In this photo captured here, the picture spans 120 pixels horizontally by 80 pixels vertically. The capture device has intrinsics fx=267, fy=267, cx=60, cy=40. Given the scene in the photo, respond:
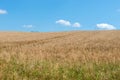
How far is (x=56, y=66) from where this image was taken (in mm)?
8422

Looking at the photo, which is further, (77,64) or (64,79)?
(77,64)

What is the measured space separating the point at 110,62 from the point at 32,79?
3528mm

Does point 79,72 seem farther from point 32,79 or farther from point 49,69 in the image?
point 32,79

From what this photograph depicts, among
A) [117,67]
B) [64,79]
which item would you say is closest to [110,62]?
[117,67]

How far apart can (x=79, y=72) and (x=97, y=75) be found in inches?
27.4

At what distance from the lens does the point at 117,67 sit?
8.86m

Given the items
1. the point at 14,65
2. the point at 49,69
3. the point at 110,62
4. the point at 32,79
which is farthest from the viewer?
the point at 110,62

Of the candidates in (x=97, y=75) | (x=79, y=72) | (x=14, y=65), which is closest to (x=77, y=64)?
(x=79, y=72)

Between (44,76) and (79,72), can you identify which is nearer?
(44,76)

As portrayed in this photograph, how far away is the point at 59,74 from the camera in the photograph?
304 inches

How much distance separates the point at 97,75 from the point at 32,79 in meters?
1.89

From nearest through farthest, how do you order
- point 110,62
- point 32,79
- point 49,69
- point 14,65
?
point 32,79 < point 49,69 < point 14,65 < point 110,62

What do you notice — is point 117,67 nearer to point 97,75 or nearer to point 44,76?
point 97,75

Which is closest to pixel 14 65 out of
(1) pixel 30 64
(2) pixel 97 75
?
(1) pixel 30 64
